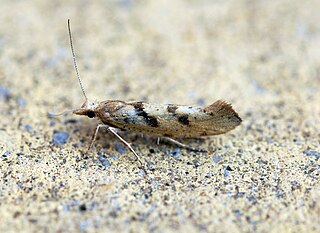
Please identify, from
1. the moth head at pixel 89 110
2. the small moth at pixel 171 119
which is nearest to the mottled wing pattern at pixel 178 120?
the small moth at pixel 171 119

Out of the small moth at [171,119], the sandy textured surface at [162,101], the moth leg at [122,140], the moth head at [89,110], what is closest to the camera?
the sandy textured surface at [162,101]

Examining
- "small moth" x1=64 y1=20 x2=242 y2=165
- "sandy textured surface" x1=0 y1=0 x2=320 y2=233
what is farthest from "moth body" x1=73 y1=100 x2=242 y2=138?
"sandy textured surface" x1=0 y1=0 x2=320 y2=233

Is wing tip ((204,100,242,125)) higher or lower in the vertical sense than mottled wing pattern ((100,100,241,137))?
higher

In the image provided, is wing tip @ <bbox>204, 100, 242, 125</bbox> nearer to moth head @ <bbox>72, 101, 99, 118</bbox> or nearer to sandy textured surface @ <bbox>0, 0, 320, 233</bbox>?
sandy textured surface @ <bbox>0, 0, 320, 233</bbox>

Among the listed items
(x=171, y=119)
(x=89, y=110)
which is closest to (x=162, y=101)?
(x=171, y=119)

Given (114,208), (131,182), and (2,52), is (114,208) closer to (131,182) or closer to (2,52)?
(131,182)

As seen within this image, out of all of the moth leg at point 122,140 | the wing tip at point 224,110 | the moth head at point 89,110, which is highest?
the wing tip at point 224,110

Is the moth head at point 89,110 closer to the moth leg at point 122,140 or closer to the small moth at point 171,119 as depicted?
the small moth at point 171,119
